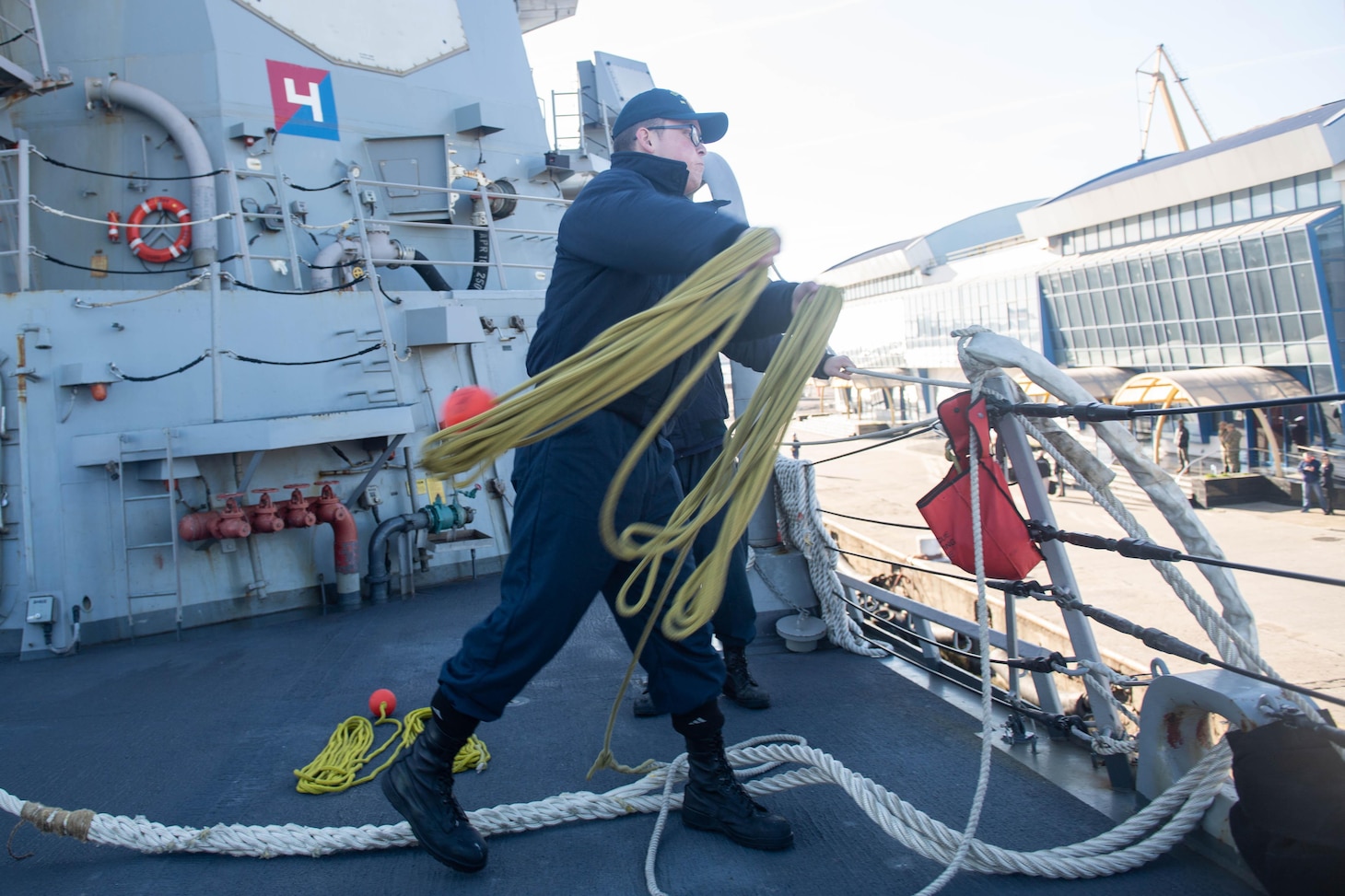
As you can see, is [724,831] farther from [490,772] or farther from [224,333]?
[224,333]

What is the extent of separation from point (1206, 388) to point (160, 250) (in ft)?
69.8

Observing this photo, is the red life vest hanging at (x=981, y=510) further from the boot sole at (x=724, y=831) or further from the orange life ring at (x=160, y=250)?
the orange life ring at (x=160, y=250)

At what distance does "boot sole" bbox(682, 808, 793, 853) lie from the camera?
6.63ft

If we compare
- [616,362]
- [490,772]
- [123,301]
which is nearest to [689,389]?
[616,362]

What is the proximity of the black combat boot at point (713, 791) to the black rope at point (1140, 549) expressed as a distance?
0.87m

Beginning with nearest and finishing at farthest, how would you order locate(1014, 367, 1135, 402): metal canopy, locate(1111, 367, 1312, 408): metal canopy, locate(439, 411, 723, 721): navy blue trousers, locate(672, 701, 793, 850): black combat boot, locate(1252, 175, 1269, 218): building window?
locate(439, 411, 723, 721): navy blue trousers < locate(672, 701, 793, 850): black combat boot < locate(1111, 367, 1312, 408): metal canopy < locate(1252, 175, 1269, 218): building window < locate(1014, 367, 1135, 402): metal canopy

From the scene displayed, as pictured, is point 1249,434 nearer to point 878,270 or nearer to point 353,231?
point 353,231

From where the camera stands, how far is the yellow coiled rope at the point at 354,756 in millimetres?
2502

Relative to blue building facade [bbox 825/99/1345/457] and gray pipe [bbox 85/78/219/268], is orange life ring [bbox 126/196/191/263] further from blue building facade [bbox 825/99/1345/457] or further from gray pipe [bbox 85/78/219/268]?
blue building facade [bbox 825/99/1345/457]

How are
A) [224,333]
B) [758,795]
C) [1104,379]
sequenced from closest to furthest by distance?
[758,795], [224,333], [1104,379]

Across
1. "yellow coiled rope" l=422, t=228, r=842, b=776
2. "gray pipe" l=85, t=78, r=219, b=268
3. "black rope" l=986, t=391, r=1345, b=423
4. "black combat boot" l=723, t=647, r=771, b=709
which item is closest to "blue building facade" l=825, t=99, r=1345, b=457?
"gray pipe" l=85, t=78, r=219, b=268

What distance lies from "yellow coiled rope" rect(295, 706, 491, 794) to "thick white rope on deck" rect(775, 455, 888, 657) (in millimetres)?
1421

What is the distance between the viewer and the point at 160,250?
5801mm

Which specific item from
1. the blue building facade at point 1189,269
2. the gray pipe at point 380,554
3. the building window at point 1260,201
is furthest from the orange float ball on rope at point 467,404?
the building window at point 1260,201
